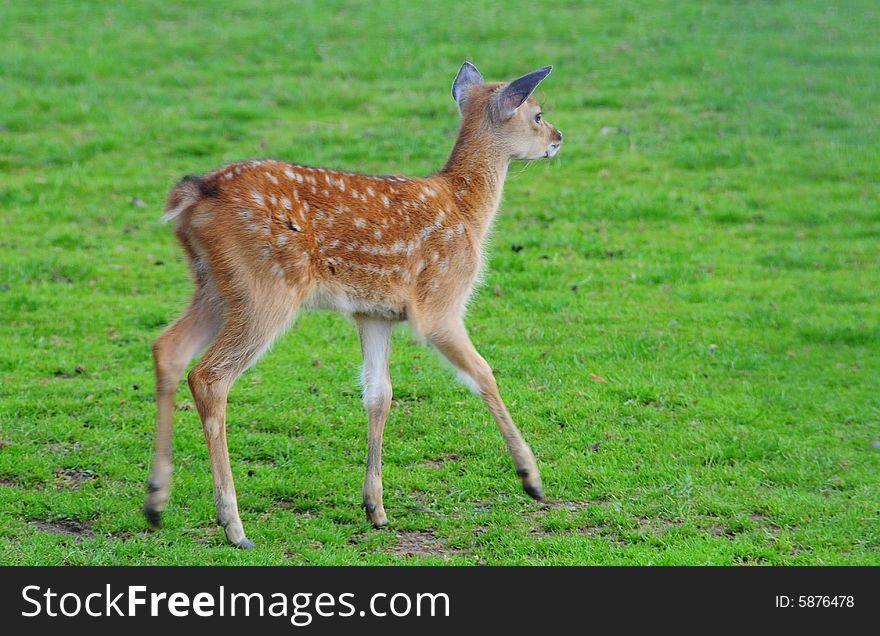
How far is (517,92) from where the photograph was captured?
23.5 ft

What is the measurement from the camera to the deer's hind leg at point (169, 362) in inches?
231

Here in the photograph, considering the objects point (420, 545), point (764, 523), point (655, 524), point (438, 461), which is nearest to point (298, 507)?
point (420, 545)

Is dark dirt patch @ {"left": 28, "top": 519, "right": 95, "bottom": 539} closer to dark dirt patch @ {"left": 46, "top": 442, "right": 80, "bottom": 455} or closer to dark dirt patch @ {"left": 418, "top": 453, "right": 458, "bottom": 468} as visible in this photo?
dark dirt patch @ {"left": 46, "top": 442, "right": 80, "bottom": 455}

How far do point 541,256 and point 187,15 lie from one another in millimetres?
9944

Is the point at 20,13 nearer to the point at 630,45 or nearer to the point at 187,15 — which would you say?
the point at 187,15

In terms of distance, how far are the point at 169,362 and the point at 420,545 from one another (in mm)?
1627

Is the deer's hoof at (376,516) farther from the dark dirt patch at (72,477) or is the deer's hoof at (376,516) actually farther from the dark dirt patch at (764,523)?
the dark dirt patch at (764,523)

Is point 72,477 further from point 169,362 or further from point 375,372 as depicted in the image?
point 375,372

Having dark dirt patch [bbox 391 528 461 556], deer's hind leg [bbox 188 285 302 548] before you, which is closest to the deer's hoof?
dark dirt patch [bbox 391 528 461 556]

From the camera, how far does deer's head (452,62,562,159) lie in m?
7.16

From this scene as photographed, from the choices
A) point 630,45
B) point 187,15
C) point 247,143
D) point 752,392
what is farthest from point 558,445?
point 187,15

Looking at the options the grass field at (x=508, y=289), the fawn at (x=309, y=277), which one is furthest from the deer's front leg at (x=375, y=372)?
the grass field at (x=508, y=289)
